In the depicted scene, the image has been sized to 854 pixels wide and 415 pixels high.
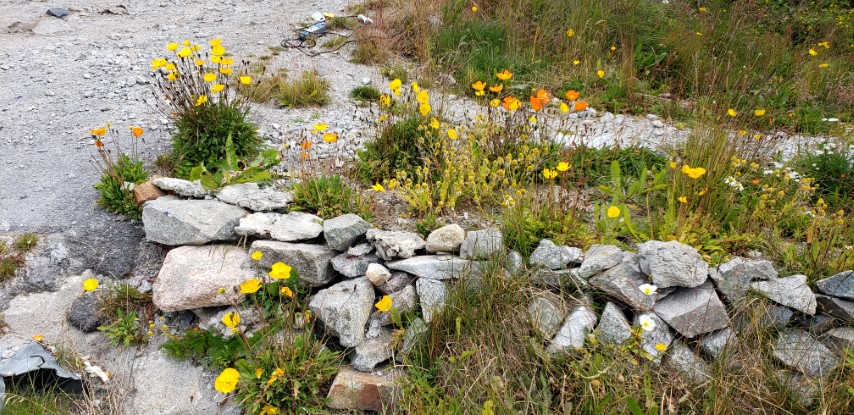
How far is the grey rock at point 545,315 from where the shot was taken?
3100mm

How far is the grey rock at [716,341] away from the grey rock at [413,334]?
60.2 inches

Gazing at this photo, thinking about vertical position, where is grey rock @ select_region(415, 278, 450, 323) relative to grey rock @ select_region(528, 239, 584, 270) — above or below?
below

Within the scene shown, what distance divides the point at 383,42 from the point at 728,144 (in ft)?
14.5

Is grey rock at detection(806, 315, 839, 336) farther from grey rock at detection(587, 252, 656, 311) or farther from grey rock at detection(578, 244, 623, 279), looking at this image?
grey rock at detection(578, 244, 623, 279)

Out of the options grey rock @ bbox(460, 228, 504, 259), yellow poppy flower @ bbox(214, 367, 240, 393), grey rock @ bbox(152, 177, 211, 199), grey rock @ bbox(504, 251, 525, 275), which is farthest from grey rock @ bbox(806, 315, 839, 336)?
grey rock @ bbox(152, 177, 211, 199)

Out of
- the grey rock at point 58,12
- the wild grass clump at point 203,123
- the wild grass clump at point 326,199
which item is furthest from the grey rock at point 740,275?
the grey rock at point 58,12

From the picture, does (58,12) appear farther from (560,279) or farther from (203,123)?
(560,279)

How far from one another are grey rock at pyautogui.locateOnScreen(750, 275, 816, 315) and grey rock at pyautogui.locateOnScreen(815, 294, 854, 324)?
0.08m

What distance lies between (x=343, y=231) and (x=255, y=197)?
83cm

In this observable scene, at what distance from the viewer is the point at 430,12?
295 inches

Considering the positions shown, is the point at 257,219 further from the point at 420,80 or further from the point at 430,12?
the point at 430,12

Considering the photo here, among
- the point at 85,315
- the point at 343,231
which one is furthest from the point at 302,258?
the point at 85,315

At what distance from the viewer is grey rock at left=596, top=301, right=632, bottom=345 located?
302 cm

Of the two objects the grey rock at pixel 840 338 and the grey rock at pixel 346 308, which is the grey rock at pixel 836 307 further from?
the grey rock at pixel 346 308
